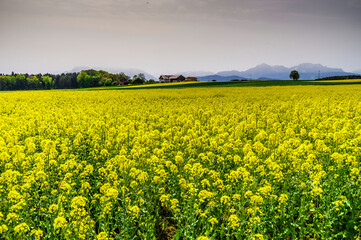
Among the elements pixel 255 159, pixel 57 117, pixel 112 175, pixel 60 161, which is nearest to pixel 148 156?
pixel 112 175

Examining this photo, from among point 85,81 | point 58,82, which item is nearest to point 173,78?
point 85,81

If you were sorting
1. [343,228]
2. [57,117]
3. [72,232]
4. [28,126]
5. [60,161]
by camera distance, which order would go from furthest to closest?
1. [57,117]
2. [28,126]
3. [60,161]
4. [343,228]
5. [72,232]

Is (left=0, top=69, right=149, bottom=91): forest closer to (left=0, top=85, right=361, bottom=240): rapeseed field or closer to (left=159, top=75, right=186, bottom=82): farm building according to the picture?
(left=159, top=75, right=186, bottom=82): farm building

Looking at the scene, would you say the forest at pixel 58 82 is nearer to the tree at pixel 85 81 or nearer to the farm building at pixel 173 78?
the tree at pixel 85 81

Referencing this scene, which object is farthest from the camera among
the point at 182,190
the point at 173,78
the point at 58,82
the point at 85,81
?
the point at 58,82

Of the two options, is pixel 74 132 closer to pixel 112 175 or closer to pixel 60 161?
pixel 60 161

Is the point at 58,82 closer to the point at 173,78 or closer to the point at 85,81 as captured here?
the point at 85,81

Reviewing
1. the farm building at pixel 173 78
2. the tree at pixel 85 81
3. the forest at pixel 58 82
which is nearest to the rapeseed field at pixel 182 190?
the forest at pixel 58 82

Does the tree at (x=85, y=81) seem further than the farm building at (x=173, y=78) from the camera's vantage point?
No

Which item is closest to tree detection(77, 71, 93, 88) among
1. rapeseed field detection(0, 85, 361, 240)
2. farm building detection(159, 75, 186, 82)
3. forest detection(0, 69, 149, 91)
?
forest detection(0, 69, 149, 91)

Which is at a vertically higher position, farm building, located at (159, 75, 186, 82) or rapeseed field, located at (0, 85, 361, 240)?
farm building, located at (159, 75, 186, 82)

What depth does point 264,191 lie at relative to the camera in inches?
216

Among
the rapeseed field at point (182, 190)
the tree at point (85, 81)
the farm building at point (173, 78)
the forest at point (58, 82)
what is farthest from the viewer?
the farm building at point (173, 78)

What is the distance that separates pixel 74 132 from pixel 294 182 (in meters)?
9.74
